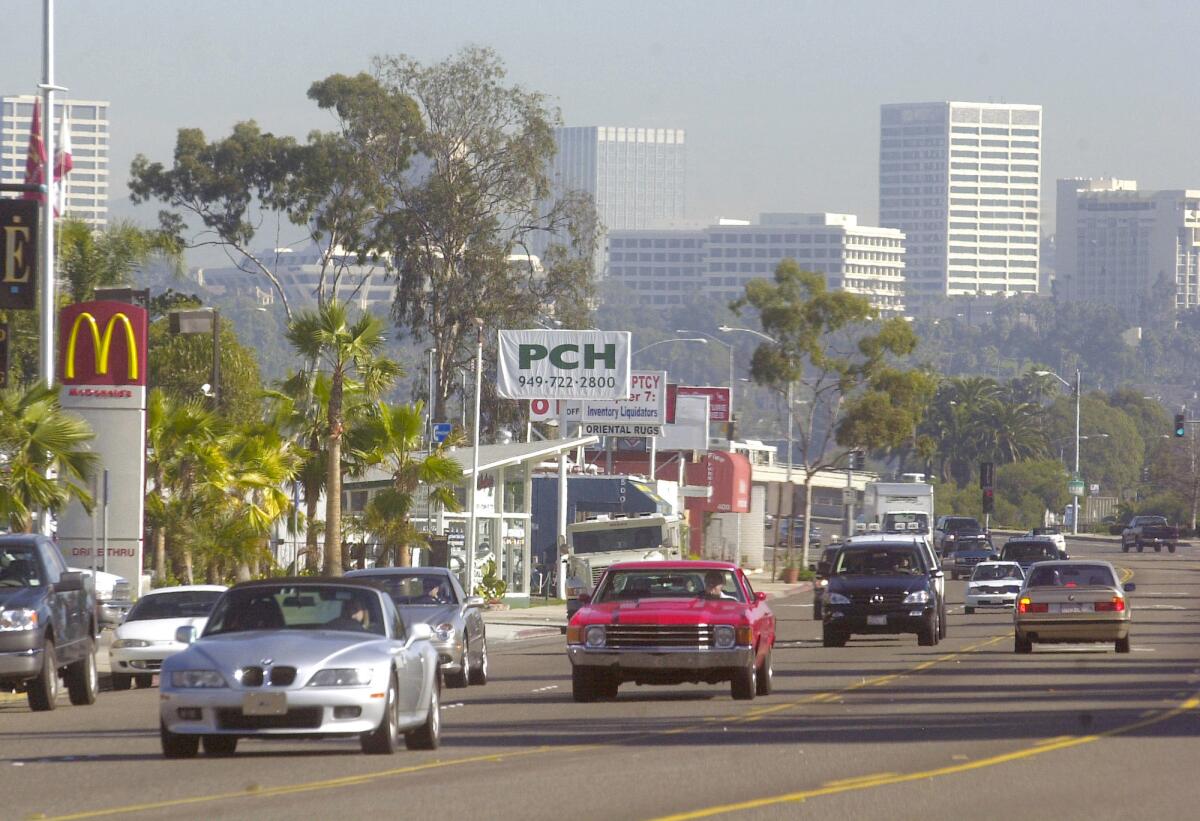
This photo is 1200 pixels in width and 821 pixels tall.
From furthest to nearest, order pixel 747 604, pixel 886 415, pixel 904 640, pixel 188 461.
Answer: pixel 886 415 < pixel 188 461 < pixel 904 640 < pixel 747 604

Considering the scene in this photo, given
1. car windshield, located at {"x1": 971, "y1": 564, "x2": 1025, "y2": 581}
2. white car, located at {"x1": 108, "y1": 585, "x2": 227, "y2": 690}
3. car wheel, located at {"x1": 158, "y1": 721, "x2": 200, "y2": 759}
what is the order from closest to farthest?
car wheel, located at {"x1": 158, "y1": 721, "x2": 200, "y2": 759}
white car, located at {"x1": 108, "y1": 585, "x2": 227, "y2": 690}
car windshield, located at {"x1": 971, "y1": 564, "x2": 1025, "y2": 581}

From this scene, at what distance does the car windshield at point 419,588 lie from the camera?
25.8 meters

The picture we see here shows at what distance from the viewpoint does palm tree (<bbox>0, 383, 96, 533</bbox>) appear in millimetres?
29891

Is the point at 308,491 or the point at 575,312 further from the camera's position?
the point at 575,312

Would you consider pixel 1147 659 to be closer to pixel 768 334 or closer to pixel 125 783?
pixel 125 783

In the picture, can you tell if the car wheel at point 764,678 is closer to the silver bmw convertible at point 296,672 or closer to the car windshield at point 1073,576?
the silver bmw convertible at point 296,672

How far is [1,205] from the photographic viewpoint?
94.6 ft

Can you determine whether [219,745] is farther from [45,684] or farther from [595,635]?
[595,635]

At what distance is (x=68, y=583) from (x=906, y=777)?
10.7 m

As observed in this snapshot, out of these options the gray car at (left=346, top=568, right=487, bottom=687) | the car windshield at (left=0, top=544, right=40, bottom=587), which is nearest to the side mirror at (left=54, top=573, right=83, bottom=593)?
the car windshield at (left=0, top=544, right=40, bottom=587)

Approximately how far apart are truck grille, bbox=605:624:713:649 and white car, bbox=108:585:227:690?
22.7 ft

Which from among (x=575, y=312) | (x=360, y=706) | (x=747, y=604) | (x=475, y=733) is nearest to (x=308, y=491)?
(x=747, y=604)

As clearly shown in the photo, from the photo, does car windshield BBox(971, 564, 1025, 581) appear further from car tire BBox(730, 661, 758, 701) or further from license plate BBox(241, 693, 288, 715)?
license plate BBox(241, 693, 288, 715)

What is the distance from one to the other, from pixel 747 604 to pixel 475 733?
4562 millimetres
